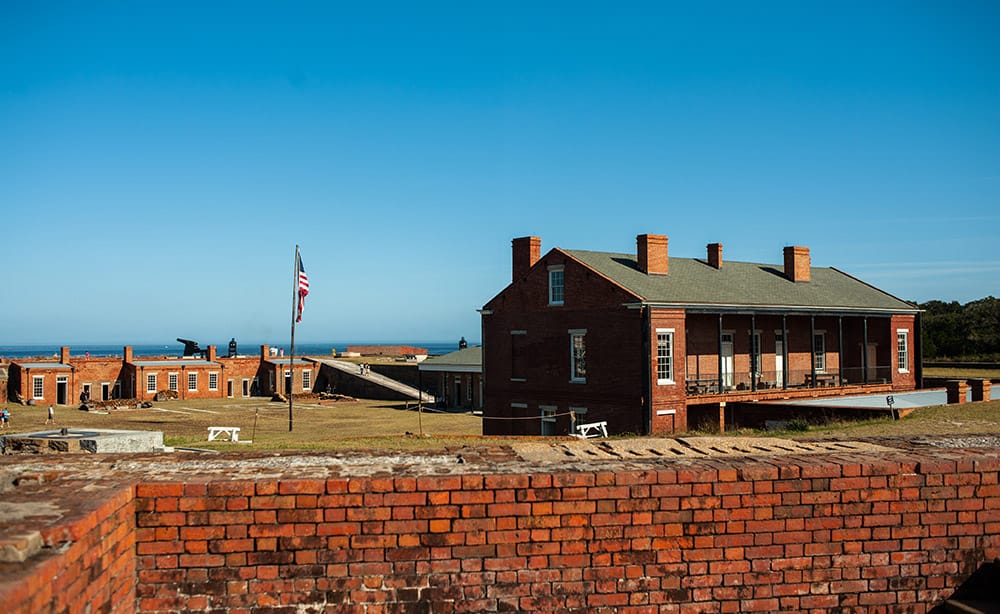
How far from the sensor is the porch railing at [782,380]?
28828 mm

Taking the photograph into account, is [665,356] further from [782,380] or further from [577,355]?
[782,380]

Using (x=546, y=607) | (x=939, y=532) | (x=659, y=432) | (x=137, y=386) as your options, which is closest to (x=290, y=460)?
(x=546, y=607)

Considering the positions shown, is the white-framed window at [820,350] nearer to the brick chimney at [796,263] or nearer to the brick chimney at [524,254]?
the brick chimney at [796,263]

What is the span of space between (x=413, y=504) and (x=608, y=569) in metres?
1.34

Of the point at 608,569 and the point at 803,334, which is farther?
the point at 803,334

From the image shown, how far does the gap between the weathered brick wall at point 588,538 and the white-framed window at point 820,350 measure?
2981 centimetres

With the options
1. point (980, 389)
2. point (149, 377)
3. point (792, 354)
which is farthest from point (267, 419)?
point (980, 389)

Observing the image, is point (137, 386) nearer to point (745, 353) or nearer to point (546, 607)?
point (745, 353)

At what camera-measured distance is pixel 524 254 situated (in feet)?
103

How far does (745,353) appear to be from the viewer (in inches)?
1235

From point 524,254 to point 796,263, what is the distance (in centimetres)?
1232

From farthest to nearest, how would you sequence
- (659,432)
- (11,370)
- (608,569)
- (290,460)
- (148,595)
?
(11,370) < (659,432) < (290,460) < (608,569) < (148,595)

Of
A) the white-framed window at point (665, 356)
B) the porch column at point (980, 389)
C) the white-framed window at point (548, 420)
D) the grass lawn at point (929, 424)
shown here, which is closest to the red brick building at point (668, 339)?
the white-framed window at point (665, 356)

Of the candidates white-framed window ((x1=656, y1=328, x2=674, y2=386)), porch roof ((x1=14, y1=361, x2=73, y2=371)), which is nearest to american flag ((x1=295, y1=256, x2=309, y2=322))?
white-framed window ((x1=656, y1=328, x2=674, y2=386))
